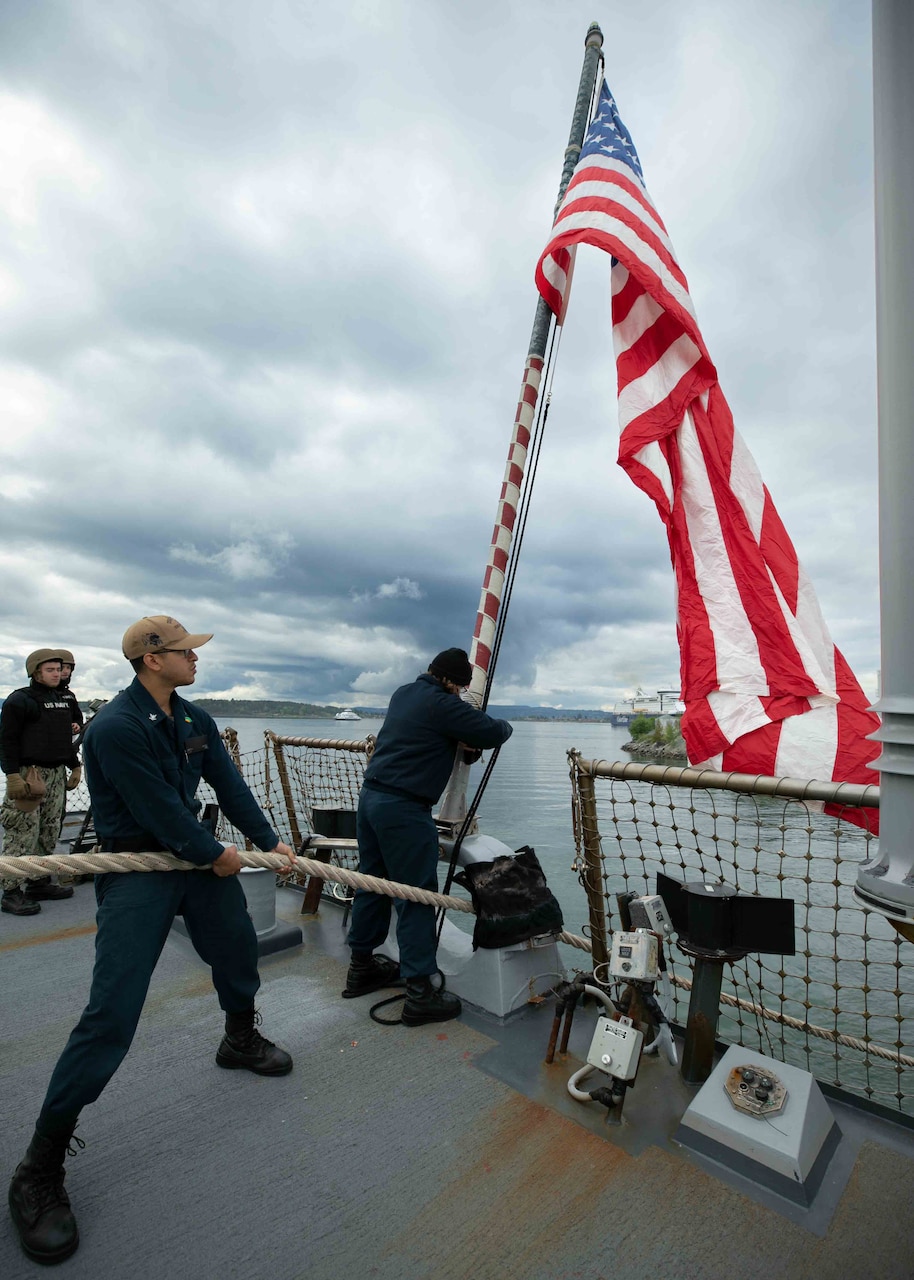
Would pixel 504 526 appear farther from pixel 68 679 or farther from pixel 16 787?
pixel 16 787

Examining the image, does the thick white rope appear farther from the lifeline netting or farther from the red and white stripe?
the red and white stripe

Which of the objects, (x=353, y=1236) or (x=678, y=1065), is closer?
(x=353, y=1236)

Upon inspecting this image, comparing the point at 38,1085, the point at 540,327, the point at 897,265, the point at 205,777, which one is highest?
the point at 540,327

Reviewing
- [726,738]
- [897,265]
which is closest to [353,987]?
[726,738]

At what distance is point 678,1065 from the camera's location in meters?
2.49

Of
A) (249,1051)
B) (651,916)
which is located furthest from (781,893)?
(249,1051)

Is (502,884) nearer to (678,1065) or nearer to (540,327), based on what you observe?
(678,1065)

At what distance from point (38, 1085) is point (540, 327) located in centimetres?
486

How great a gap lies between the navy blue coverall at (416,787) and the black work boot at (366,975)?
222mm

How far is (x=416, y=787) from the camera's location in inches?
120

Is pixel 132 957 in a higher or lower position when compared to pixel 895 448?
lower

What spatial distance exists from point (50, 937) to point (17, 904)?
2.32 ft

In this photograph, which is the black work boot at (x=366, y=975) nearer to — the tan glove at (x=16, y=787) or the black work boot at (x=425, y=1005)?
the black work boot at (x=425, y=1005)

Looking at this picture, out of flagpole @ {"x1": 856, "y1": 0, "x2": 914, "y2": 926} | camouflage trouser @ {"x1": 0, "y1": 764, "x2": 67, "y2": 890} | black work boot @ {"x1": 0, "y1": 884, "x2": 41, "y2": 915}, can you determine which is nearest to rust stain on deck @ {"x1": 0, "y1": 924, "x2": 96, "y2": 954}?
black work boot @ {"x1": 0, "y1": 884, "x2": 41, "y2": 915}
